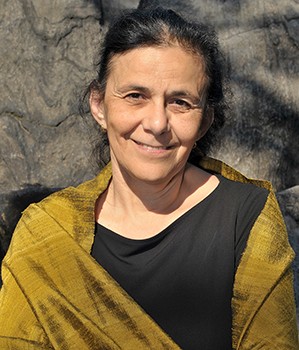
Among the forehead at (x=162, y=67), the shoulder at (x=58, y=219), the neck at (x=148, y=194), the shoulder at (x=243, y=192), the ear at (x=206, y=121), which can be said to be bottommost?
the shoulder at (x=58, y=219)

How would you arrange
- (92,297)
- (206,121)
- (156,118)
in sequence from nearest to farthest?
(156,118)
(92,297)
(206,121)

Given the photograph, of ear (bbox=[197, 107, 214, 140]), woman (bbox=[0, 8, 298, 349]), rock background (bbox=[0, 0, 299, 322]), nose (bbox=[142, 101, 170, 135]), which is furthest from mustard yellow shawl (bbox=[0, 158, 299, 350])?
rock background (bbox=[0, 0, 299, 322])

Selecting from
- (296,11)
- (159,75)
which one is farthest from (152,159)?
(296,11)

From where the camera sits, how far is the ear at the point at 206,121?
278 cm

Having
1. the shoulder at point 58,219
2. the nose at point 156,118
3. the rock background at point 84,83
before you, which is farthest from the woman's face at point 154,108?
the rock background at point 84,83

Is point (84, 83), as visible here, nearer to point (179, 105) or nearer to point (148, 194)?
point (148, 194)

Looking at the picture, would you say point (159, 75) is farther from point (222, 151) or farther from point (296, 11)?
point (296, 11)

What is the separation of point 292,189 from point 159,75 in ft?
6.20

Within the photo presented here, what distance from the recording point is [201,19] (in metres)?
4.87

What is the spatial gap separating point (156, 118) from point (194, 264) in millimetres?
433

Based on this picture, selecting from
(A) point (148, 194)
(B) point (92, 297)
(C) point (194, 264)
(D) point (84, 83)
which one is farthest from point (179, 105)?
(D) point (84, 83)

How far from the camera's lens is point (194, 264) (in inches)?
107

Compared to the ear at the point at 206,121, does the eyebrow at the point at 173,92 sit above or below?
above

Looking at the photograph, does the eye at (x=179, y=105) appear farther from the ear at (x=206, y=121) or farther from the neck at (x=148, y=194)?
the neck at (x=148, y=194)
